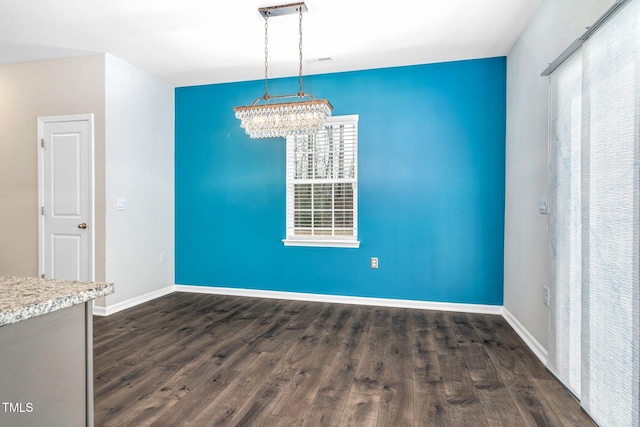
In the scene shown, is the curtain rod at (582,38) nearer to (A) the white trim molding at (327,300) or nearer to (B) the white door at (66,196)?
(A) the white trim molding at (327,300)

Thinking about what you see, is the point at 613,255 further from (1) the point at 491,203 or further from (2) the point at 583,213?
(1) the point at 491,203

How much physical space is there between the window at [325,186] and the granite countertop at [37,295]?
3.27 m

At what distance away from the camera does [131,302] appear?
4.04m

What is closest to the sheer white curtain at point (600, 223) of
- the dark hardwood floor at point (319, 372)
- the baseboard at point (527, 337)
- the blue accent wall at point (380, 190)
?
the baseboard at point (527, 337)

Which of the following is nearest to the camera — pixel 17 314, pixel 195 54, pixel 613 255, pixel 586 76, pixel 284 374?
pixel 17 314

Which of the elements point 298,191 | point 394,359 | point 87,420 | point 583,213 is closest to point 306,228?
point 298,191

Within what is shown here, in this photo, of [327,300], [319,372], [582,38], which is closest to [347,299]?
[327,300]

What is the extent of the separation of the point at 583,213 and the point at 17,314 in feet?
8.20

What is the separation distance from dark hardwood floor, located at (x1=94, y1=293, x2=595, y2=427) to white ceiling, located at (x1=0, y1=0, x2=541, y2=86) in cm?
279

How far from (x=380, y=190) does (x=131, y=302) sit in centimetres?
318

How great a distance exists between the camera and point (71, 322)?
38.9 inches

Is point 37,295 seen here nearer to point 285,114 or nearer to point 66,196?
point 285,114

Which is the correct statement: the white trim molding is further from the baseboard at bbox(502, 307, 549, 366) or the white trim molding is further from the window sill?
the window sill

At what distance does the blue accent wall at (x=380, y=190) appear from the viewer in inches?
152
